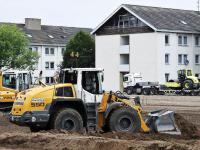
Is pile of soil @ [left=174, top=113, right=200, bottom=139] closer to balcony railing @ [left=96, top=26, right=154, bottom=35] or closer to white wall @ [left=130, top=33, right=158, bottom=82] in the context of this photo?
white wall @ [left=130, top=33, right=158, bottom=82]

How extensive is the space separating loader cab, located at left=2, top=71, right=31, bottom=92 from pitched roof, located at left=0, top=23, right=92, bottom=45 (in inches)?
2576

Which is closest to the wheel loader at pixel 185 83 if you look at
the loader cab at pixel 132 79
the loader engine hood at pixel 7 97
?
the loader cab at pixel 132 79

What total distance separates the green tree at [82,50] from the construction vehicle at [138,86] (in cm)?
1627

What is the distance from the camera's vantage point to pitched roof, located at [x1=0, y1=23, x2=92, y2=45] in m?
97.6

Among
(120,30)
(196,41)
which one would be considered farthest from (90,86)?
(196,41)

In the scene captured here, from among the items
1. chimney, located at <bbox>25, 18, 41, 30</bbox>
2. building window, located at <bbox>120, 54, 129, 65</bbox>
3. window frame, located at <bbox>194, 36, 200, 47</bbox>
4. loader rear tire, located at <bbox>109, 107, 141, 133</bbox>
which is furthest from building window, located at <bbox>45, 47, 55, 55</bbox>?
loader rear tire, located at <bbox>109, 107, 141, 133</bbox>

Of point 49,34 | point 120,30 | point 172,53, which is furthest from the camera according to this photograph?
point 49,34

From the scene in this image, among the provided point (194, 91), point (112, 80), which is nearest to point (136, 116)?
point (194, 91)

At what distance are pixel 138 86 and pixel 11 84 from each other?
1385 inches

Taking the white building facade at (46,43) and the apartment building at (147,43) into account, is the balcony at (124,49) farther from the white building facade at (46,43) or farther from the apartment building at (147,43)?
the white building facade at (46,43)

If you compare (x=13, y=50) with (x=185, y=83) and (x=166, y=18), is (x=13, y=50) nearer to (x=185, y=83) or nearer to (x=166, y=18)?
(x=166, y=18)

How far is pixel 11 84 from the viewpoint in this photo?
Answer: 31516 mm

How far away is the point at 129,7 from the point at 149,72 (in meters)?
8.68

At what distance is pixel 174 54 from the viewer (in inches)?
3046
